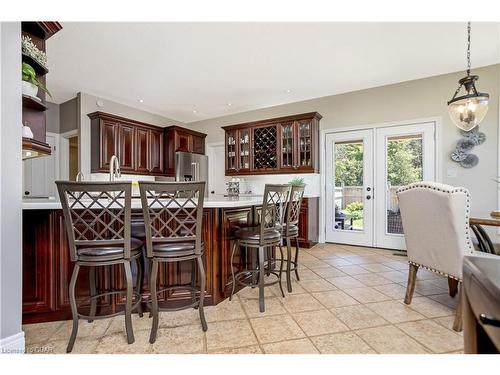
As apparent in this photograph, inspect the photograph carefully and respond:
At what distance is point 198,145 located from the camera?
19.7 ft

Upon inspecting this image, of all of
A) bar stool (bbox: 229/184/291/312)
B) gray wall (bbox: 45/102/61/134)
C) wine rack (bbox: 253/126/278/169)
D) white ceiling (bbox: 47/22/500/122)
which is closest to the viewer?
bar stool (bbox: 229/184/291/312)

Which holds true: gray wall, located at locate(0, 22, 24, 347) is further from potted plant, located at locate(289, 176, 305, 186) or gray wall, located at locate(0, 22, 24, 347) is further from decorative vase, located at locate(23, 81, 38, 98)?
potted plant, located at locate(289, 176, 305, 186)

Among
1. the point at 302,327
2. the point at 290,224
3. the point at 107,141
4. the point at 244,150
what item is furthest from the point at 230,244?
the point at 107,141

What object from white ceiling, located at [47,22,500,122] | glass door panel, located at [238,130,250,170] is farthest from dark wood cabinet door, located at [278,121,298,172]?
glass door panel, located at [238,130,250,170]

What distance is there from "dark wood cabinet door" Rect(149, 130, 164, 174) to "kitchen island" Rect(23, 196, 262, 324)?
3.40 meters

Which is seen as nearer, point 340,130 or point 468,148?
point 468,148

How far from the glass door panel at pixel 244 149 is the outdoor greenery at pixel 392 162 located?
5.82ft

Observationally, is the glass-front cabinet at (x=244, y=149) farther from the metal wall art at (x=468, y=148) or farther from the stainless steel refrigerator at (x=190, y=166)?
the metal wall art at (x=468, y=148)

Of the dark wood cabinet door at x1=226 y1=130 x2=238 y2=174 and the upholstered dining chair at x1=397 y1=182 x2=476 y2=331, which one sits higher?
the dark wood cabinet door at x1=226 y1=130 x2=238 y2=174

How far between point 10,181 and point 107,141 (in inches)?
130

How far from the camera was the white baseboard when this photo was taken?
56.4 inches

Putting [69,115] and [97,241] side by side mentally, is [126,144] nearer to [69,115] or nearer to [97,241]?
[69,115]

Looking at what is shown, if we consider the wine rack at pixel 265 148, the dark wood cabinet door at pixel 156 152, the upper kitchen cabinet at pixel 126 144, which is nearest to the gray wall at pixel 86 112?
the upper kitchen cabinet at pixel 126 144

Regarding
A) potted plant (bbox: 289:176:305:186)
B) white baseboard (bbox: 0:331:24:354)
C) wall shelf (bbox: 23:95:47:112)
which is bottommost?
white baseboard (bbox: 0:331:24:354)
